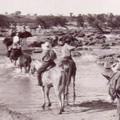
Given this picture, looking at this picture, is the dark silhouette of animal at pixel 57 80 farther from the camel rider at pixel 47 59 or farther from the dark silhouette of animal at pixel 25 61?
the dark silhouette of animal at pixel 25 61

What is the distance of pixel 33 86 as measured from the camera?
1619 cm

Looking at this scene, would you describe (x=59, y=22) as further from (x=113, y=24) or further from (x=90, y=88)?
(x=90, y=88)

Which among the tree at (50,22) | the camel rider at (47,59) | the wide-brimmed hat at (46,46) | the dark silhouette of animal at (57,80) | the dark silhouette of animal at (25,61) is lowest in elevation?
the tree at (50,22)

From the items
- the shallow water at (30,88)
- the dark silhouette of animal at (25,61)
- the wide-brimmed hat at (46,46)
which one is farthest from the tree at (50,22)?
the wide-brimmed hat at (46,46)

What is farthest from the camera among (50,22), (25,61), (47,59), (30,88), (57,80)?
(50,22)

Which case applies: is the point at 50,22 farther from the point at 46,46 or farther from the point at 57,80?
the point at 57,80

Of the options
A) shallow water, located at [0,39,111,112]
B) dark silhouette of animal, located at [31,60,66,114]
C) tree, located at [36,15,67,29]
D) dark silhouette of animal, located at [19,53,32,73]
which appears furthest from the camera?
tree, located at [36,15,67,29]

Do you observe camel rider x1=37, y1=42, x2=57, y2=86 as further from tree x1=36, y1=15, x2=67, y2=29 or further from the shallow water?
tree x1=36, y1=15, x2=67, y2=29

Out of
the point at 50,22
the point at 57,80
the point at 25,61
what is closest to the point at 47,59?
the point at 57,80

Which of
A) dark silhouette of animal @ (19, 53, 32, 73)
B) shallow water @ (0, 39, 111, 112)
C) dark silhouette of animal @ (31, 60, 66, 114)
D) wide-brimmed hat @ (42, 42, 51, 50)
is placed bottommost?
shallow water @ (0, 39, 111, 112)

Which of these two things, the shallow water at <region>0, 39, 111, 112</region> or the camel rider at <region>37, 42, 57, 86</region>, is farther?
the shallow water at <region>0, 39, 111, 112</region>

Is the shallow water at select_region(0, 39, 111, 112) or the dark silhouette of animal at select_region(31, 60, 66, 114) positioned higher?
the dark silhouette of animal at select_region(31, 60, 66, 114)

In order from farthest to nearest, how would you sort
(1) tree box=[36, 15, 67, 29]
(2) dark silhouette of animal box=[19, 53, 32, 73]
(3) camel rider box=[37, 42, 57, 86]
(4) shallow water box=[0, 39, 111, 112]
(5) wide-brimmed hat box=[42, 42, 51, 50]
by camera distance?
1. (1) tree box=[36, 15, 67, 29]
2. (2) dark silhouette of animal box=[19, 53, 32, 73]
3. (4) shallow water box=[0, 39, 111, 112]
4. (5) wide-brimmed hat box=[42, 42, 51, 50]
5. (3) camel rider box=[37, 42, 57, 86]

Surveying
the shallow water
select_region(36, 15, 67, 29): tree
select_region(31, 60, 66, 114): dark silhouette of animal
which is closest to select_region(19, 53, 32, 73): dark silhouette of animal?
the shallow water
